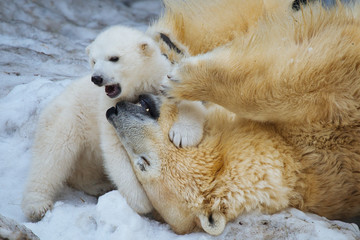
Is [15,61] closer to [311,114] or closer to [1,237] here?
[1,237]

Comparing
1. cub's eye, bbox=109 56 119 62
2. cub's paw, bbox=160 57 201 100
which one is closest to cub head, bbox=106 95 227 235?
cub's paw, bbox=160 57 201 100

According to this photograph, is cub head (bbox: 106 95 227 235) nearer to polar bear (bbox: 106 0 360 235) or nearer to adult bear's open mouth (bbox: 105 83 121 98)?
polar bear (bbox: 106 0 360 235)

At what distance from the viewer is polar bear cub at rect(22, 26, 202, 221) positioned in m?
2.92

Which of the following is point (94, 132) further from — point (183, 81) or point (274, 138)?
point (274, 138)

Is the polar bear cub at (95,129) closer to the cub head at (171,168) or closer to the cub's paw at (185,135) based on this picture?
the cub's paw at (185,135)

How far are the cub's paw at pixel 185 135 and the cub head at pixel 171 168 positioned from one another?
4 centimetres

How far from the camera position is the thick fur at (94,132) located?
2.93 metres

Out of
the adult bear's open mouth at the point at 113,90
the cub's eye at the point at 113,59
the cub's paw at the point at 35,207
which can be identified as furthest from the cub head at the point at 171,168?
the cub's paw at the point at 35,207

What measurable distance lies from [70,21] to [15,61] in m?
1.67

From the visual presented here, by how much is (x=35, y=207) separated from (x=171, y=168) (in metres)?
1.17

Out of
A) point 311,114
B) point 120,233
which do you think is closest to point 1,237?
point 120,233

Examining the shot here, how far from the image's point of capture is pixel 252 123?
2.73m

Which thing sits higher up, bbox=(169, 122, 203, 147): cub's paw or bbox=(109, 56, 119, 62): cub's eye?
bbox=(169, 122, 203, 147): cub's paw

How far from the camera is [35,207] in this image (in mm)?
2918
